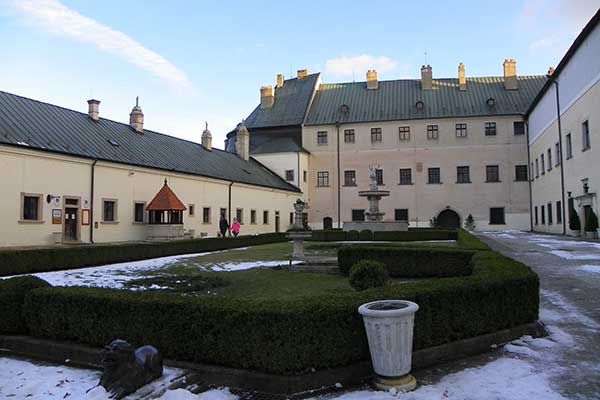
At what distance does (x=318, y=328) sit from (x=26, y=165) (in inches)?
812

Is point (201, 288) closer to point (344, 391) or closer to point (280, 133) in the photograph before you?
point (344, 391)

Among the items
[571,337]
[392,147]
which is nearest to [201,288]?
[571,337]

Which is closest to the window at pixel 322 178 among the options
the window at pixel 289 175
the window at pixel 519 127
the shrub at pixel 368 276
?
the window at pixel 289 175

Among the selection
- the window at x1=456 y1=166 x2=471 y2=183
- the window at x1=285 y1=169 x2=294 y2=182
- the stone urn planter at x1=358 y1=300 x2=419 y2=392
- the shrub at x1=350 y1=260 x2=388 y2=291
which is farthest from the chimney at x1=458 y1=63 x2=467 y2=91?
the stone urn planter at x1=358 y1=300 x2=419 y2=392

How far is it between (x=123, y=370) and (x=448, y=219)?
43.0m

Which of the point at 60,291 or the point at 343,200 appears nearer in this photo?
the point at 60,291

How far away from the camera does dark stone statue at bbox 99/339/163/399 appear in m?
4.77

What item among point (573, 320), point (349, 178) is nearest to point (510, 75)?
point (349, 178)

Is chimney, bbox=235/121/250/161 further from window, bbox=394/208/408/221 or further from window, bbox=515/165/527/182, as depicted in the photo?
window, bbox=515/165/527/182

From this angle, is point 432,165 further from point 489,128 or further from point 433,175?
point 489,128

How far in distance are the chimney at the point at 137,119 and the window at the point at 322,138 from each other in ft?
63.9

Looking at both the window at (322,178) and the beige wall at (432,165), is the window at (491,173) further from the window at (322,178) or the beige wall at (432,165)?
the window at (322,178)

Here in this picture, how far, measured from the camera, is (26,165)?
21.3m

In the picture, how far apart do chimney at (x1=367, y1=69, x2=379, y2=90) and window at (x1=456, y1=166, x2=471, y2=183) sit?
12.4 meters
